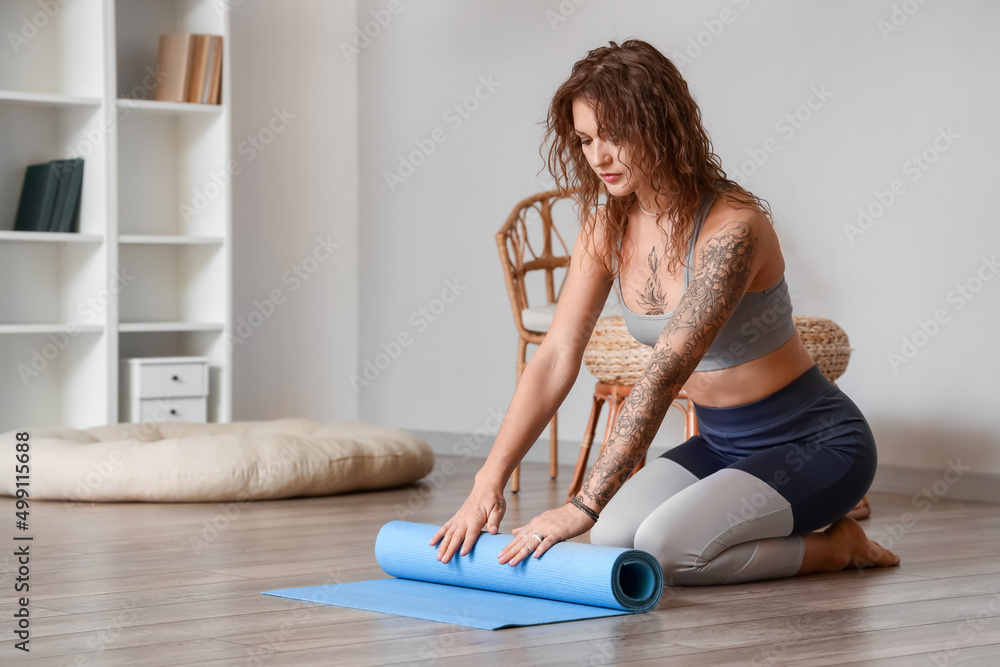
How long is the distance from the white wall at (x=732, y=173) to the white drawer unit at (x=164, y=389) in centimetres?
57

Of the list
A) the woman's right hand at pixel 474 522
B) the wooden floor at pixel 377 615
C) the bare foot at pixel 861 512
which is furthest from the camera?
the bare foot at pixel 861 512

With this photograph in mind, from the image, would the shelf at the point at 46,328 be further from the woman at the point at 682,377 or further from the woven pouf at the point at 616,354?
the woman at the point at 682,377

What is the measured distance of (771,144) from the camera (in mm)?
3432

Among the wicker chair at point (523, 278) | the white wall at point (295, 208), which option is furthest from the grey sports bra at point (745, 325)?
the white wall at point (295, 208)

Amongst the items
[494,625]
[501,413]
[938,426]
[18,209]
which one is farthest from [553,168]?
[18,209]

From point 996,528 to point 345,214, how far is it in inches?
124

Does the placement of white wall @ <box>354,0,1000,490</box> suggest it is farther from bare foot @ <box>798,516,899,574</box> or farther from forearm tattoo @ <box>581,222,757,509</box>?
forearm tattoo @ <box>581,222,757,509</box>

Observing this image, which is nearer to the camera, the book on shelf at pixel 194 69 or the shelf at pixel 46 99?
the shelf at pixel 46 99

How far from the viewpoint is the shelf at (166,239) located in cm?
405

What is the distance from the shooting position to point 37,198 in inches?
159

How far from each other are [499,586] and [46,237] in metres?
2.76

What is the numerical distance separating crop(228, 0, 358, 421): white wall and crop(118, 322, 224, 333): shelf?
472 millimetres

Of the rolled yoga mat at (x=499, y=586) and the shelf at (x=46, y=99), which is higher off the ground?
the shelf at (x=46, y=99)

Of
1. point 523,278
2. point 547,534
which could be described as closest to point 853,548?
point 547,534
